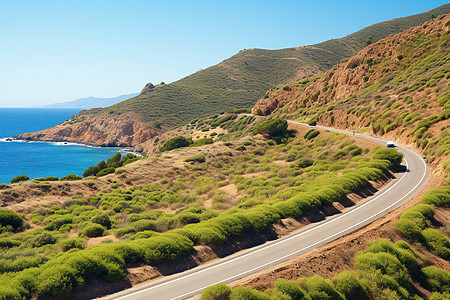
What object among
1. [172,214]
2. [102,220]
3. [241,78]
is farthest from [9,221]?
[241,78]

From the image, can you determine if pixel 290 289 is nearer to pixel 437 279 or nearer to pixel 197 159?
pixel 437 279

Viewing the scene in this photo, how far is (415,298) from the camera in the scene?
10797mm

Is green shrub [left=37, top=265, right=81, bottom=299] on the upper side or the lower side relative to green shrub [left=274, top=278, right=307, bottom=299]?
upper

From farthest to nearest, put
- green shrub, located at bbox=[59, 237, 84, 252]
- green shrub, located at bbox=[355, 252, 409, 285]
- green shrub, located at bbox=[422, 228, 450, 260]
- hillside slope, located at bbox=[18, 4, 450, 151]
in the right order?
hillside slope, located at bbox=[18, 4, 450, 151]
green shrub, located at bbox=[59, 237, 84, 252]
green shrub, located at bbox=[422, 228, 450, 260]
green shrub, located at bbox=[355, 252, 409, 285]

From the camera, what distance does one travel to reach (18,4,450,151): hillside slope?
99.8 m

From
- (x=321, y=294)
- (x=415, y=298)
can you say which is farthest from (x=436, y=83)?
(x=321, y=294)

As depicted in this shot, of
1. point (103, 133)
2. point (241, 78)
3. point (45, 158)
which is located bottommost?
point (45, 158)

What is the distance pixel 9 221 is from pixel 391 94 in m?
48.1

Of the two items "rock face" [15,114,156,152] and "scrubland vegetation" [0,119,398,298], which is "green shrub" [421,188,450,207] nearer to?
"scrubland vegetation" [0,119,398,298]

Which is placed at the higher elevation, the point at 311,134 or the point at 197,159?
the point at 311,134

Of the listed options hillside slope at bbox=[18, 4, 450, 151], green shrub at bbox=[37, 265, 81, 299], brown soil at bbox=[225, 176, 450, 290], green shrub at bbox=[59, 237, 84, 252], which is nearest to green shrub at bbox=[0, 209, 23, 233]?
green shrub at bbox=[59, 237, 84, 252]

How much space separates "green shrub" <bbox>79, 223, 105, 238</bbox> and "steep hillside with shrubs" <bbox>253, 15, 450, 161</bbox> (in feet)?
84.9

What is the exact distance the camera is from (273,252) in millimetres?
13266

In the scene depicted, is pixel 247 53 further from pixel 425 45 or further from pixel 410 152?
pixel 410 152
